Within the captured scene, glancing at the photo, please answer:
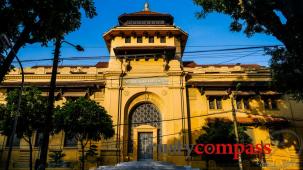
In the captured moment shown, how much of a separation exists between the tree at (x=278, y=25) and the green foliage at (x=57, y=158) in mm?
14986

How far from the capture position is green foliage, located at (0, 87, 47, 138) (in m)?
19.5

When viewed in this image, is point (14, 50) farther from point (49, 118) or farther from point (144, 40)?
point (144, 40)

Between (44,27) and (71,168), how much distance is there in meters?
14.9

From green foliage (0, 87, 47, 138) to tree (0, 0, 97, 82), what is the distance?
975 centimetres

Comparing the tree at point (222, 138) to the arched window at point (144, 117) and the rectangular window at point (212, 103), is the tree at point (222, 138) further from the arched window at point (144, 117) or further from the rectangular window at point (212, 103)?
the arched window at point (144, 117)

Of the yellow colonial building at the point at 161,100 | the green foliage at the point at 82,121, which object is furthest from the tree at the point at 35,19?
the yellow colonial building at the point at 161,100

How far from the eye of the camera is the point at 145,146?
24.2 m

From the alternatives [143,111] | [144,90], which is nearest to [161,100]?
[144,90]

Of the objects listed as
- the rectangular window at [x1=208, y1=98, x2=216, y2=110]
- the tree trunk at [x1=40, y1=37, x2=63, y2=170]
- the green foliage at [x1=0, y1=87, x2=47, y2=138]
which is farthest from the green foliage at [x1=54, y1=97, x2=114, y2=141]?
the rectangular window at [x1=208, y1=98, x2=216, y2=110]

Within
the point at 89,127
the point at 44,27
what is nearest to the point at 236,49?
the point at 44,27

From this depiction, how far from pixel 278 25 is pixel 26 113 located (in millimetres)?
17559

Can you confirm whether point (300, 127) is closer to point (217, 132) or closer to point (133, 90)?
point (217, 132)

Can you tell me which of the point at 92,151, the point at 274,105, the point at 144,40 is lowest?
the point at 92,151

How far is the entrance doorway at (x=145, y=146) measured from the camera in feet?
78.1
